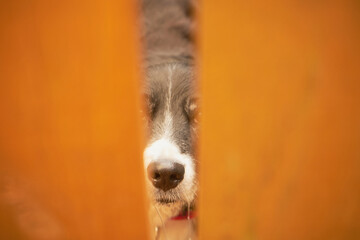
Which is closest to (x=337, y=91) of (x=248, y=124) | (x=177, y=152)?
(x=248, y=124)

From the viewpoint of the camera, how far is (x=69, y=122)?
715 millimetres

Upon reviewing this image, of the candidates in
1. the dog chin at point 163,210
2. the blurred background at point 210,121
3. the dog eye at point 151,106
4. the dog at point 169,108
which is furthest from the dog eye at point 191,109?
the blurred background at point 210,121

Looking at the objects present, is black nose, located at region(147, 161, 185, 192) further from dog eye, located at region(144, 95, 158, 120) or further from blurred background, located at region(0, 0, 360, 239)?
blurred background, located at region(0, 0, 360, 239)

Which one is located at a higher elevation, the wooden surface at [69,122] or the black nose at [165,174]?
the wooden surface at [69,122]

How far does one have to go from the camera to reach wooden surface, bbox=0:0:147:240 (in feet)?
2.18

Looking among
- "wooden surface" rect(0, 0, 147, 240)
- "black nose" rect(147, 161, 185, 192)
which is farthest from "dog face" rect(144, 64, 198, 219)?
"wooden surface" rect(0, 0, 147, 240)

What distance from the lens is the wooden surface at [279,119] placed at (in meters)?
0.65

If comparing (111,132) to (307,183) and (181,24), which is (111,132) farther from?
(181,24)

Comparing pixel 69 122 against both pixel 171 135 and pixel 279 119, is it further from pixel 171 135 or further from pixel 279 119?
pixel 171 135

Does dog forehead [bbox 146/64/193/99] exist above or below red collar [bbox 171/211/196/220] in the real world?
above

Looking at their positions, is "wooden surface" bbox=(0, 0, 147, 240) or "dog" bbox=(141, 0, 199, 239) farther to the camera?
"dog" bbox=(141, 0, 199, 239)

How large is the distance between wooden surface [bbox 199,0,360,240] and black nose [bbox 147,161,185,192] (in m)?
0.74

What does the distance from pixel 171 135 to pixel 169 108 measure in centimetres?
20

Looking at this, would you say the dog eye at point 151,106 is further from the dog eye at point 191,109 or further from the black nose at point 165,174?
the black nose at point 165,174
